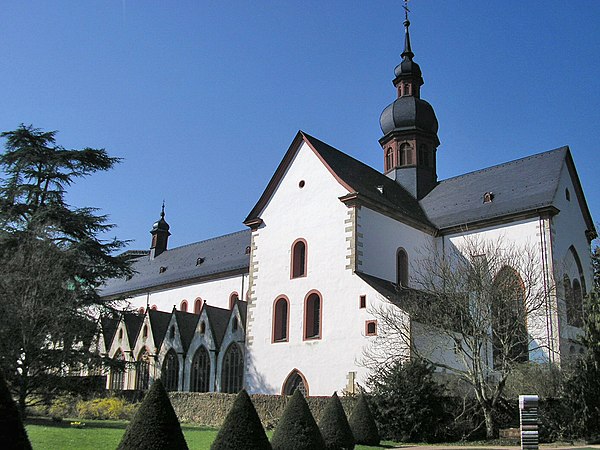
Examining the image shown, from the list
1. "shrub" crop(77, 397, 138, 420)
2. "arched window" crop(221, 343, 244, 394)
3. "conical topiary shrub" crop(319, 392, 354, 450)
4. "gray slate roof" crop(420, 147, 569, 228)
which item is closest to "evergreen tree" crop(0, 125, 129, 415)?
"shrub" crop(77, 397, 138, 420)

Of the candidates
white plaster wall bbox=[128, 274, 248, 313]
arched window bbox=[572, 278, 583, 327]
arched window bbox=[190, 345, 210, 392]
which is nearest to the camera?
arched window bbox=[572, 278, 583, 327]

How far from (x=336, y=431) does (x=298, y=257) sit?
15.6m

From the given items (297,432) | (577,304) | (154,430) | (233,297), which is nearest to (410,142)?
(577,304)

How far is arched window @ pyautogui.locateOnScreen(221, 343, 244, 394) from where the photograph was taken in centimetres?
3541

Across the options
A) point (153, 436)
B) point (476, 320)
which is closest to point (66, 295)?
point (476, 320)

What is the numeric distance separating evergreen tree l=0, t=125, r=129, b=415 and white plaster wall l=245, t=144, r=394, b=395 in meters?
8.61

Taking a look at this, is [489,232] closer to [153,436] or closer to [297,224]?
[297,224]

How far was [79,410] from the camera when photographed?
102 ft

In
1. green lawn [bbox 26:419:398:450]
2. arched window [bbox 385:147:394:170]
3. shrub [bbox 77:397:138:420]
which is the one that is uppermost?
arched window [bbox 385:147:394:170]

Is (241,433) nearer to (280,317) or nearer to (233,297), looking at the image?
(280,317)

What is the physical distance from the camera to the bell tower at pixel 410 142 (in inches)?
1587

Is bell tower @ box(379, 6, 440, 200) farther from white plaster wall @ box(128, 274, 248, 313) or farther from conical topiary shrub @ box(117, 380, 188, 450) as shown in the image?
conical topiary shrub @ box(117, 380, 188, 450)

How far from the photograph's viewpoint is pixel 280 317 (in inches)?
1276

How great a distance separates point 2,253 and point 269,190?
14.0 meters
